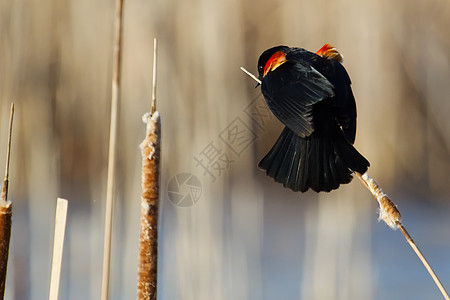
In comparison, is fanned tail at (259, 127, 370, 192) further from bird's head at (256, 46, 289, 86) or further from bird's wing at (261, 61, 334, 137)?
bird's head at (256, 46, 289, 86)

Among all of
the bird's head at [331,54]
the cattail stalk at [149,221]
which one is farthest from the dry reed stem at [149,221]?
the bird's head at [331,54]

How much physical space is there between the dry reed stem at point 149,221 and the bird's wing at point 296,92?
0.52 m

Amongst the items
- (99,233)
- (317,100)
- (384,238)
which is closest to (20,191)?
(99,233)

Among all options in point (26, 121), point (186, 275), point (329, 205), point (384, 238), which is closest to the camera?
point (186, 275)

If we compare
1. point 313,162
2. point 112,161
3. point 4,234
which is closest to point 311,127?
point 313,162

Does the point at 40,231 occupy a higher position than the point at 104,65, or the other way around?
the point at 104,65

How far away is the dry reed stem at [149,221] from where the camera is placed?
34.3 inches

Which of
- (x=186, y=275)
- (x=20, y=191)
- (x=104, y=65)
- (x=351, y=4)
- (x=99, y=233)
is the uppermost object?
(x=351, y=4)

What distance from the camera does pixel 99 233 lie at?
7.97 ft

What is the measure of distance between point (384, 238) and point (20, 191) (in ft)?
6.02

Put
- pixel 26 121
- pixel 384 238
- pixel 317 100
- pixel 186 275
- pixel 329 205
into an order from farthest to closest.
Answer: pixel 384 238
pixel 329 205
pixel 26 121
pixel 186 275
pixel 317 100

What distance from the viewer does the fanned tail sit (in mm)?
1319

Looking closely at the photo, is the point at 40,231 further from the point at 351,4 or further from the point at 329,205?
the point at 351,4

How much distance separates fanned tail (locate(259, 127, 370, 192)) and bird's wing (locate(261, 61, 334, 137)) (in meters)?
0.08
